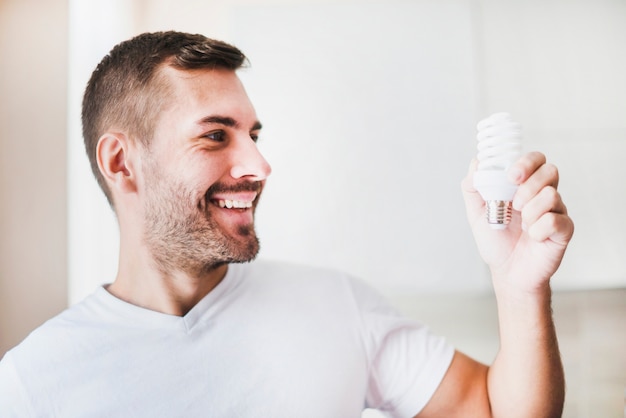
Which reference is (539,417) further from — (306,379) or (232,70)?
(232,70)

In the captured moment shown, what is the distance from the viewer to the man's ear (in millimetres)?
836

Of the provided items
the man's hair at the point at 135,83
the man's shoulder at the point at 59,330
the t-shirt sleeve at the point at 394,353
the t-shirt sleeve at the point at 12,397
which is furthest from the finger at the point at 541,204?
the t-shirt sleeve at the point at 12,397

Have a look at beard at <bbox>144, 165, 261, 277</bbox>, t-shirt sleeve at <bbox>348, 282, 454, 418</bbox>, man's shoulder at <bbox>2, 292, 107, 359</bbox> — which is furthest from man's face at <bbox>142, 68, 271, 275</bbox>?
t-shirt sleeve at <bbox>348, 282, 454, 418</bbox>

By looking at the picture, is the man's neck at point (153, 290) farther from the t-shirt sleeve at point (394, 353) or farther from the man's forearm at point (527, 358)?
the man's forearm at point (527, 358)

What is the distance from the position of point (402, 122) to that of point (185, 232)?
0.45 metres

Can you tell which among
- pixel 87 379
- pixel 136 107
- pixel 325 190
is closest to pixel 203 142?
pixel 136 107

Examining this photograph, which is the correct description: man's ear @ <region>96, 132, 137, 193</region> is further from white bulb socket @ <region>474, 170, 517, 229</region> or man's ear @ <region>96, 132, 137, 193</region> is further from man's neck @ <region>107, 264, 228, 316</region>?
white bulb socket @ <region>474, 170, 517, 229</region>

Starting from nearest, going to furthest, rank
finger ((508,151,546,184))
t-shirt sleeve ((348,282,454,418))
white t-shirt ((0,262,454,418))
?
finger ((508,151,546,184)) → white t-shirt ((0,262,454,418)) → t-shirt sleeve ((348,282,454,418))

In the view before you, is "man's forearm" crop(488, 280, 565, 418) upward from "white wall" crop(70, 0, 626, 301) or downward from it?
downward

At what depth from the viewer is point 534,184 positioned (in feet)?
2.36

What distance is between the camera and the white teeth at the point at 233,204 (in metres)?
0.85

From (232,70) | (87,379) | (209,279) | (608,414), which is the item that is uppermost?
(232,70)

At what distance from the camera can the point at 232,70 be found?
0.89 meters

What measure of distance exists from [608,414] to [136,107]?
3.48 ft
